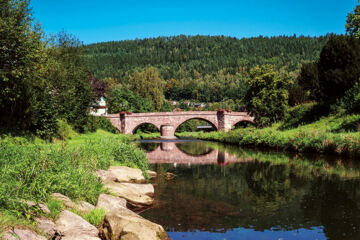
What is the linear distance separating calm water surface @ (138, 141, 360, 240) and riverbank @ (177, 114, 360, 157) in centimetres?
393

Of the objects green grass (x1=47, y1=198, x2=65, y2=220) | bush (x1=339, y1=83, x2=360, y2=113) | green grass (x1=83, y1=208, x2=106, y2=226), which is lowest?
green grass (x1=83, y1=208, x2=106, y2=226)

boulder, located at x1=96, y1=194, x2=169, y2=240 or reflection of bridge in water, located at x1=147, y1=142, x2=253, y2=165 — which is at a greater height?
boulder, located at x1=96, y1=194, x2=169, y2=240

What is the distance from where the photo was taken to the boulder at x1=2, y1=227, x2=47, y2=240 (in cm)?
397

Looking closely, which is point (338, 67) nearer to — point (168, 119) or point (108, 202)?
point (108, 202)

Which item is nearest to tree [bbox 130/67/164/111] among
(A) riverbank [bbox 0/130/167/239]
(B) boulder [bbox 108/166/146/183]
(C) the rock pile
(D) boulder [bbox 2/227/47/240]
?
(B) boulder [bbox 108/166/146/183]

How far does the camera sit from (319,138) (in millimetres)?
19797

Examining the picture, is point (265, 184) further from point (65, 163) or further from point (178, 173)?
point (65, 163)

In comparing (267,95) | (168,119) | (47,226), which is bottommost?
(47,226)

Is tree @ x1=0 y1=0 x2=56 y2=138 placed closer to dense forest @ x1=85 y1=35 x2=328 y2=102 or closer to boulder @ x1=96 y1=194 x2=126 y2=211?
boulder @ x1=96 y1=194 x2=126 y2=211

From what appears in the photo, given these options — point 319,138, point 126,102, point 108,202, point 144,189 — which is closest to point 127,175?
point 144,189

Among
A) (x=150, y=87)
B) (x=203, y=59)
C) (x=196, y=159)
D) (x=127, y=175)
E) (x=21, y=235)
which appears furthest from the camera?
(x=203, y=59)

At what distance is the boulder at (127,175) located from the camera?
10.4m

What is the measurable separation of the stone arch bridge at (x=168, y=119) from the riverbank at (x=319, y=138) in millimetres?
21328

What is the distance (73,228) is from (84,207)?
1129 mm
